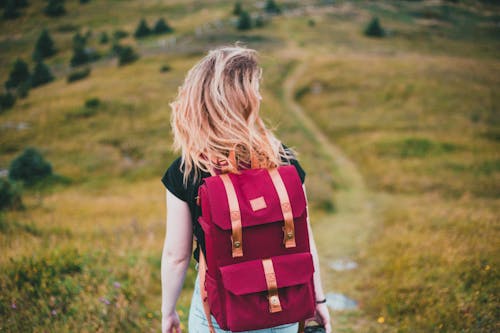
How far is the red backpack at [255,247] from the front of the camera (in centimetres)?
211

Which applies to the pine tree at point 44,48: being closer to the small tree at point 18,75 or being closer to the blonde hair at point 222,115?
the small tree at point 18,75

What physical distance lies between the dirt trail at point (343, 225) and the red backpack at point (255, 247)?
3.99 m

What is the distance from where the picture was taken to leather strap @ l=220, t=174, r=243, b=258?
6.84 feet

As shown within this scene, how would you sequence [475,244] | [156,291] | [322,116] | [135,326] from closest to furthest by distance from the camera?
[135,326] < [156,291] < [475,244] < [322,116]

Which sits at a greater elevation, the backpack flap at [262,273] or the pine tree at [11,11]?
the pine tree at [11,11]

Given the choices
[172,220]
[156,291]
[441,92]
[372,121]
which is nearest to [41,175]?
[156,291]

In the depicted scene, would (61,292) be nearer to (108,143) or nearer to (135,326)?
(135,326)

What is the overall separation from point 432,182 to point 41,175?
22.2 m

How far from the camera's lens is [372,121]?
29922 mm

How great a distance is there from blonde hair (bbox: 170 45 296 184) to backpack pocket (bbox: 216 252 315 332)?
65 centimetres

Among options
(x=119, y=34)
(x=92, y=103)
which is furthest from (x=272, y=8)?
(x=92, y=103)

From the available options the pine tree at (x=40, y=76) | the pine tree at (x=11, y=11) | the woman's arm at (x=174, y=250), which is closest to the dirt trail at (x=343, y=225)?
the woman's arm at (x=174, y=250)

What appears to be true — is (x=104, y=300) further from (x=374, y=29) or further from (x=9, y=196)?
(x=374, y=29)

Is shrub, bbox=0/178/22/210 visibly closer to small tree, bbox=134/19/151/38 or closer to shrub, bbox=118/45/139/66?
shrub, bbox=118/45/139/66
